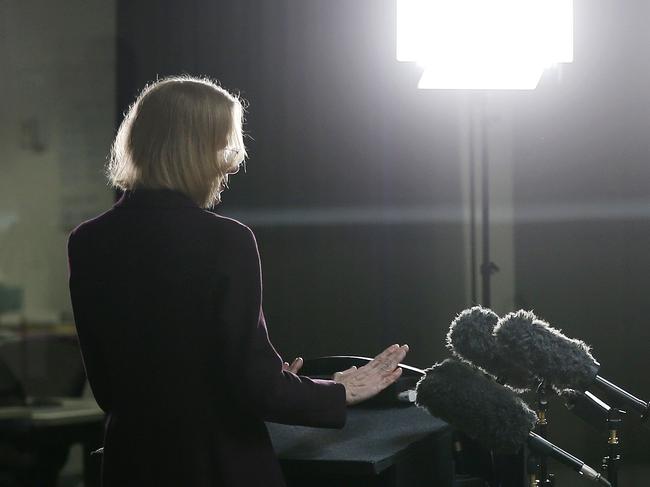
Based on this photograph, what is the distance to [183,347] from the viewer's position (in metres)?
0.95

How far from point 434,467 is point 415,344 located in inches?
67.2

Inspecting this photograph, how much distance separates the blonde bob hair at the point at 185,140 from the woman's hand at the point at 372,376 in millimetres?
282

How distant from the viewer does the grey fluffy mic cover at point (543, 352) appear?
110 centimetres

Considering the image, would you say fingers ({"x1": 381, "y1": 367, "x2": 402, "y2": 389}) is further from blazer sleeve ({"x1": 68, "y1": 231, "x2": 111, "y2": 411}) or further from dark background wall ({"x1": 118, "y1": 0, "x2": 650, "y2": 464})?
dark background wall ({"x1": 118, "y1": 0, "x2": 650, "y2": 464})

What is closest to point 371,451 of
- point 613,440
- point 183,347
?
point 183,347

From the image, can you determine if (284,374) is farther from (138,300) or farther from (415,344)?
(415,344)

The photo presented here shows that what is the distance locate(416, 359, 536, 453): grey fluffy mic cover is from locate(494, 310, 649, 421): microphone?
1.8 inches

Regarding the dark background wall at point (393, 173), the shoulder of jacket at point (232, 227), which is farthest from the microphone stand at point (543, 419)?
the dark background wall at point (393, 173)

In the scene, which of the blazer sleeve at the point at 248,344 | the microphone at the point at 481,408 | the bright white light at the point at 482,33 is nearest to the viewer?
the blazer sleeve at the point at 248,344

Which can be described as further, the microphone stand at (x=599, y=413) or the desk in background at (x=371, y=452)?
the microphone stand at (x=599, y=413)

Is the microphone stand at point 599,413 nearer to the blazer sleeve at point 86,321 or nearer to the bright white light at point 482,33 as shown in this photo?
the blazer sleeve at point 86,321

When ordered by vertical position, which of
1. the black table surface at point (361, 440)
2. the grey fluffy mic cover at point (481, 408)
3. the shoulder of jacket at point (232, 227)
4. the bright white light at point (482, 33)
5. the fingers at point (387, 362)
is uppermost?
the bright white light at point (482, 33)

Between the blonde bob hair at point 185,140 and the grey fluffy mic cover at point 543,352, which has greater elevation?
the blonde bob hair at point 185,140

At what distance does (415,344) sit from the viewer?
290cm
